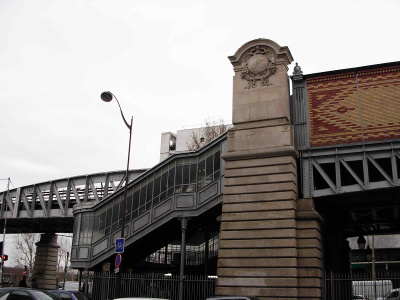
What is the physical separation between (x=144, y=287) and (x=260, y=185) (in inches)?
375

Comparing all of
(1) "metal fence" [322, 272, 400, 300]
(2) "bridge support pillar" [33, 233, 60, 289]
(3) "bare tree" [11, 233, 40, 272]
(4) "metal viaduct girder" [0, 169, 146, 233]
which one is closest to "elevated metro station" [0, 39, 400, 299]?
(1) "metal fence" [322, 272, 400, 300]

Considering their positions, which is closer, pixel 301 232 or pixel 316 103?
pixel 301 232

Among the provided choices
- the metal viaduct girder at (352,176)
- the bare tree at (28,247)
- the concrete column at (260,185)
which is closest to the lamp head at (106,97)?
the concrete column at (260,185)

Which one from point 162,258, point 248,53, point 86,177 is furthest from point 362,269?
point 248,53

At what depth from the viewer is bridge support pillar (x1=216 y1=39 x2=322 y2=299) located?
17125 mm

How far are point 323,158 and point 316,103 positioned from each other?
8.69 feet

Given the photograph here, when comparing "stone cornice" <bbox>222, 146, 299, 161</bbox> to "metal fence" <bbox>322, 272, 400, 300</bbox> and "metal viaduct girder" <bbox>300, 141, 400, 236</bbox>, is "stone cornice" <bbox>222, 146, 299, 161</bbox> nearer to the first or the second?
"metal viaduct girder" <bbox>300, 141, 400, 236</bbox>

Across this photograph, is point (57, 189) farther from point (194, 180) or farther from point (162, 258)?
point (194, 180)

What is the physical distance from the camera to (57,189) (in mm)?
41656

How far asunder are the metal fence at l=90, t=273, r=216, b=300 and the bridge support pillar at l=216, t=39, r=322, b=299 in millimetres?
3914

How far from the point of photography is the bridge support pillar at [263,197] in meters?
17.1

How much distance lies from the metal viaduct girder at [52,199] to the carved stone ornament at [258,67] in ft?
69.5

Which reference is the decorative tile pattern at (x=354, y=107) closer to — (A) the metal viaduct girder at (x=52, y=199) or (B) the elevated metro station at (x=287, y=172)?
(B) the elevated metro station at (x=287, y=172)

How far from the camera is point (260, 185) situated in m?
18.6
